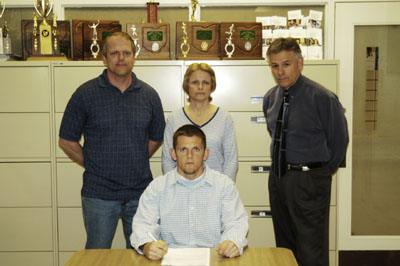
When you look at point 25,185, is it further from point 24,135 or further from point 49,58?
point 49,58

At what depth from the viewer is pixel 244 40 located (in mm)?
3170

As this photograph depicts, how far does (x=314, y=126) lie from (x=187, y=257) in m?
1.20

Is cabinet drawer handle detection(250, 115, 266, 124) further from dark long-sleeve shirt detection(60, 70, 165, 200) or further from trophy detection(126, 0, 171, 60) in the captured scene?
dark long-sleeve shirt detection(60, 70, 165, 200)

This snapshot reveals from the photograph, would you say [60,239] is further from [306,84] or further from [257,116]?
[306,84]


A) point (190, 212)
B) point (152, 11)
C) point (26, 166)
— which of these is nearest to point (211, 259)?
point (190, 212)

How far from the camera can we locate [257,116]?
3.17 meters

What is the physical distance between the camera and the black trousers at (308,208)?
2449 millimetres

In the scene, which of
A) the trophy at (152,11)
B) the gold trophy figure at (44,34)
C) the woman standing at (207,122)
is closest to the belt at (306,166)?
the woman standing at (207,122)

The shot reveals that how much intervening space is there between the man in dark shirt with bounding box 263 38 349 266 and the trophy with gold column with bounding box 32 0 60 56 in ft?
5.24

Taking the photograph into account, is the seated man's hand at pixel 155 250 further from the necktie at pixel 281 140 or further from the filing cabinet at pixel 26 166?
the filing cabinet at pixel 26 166

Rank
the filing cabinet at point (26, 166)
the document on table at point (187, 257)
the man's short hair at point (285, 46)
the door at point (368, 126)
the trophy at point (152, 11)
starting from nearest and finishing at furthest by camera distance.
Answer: the document on table at point (187, 257)
the man's short hair at point (285, 46)
the filing cabinet at point (26, 166)
the trophy at point (152, 11)
the door at point (368, 126)

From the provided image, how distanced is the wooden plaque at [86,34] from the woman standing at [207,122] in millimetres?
989

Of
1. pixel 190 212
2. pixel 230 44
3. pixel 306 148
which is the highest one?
pixel 230 44

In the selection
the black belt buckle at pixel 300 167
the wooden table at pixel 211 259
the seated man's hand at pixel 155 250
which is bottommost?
the wooden table at pixel 211 259
